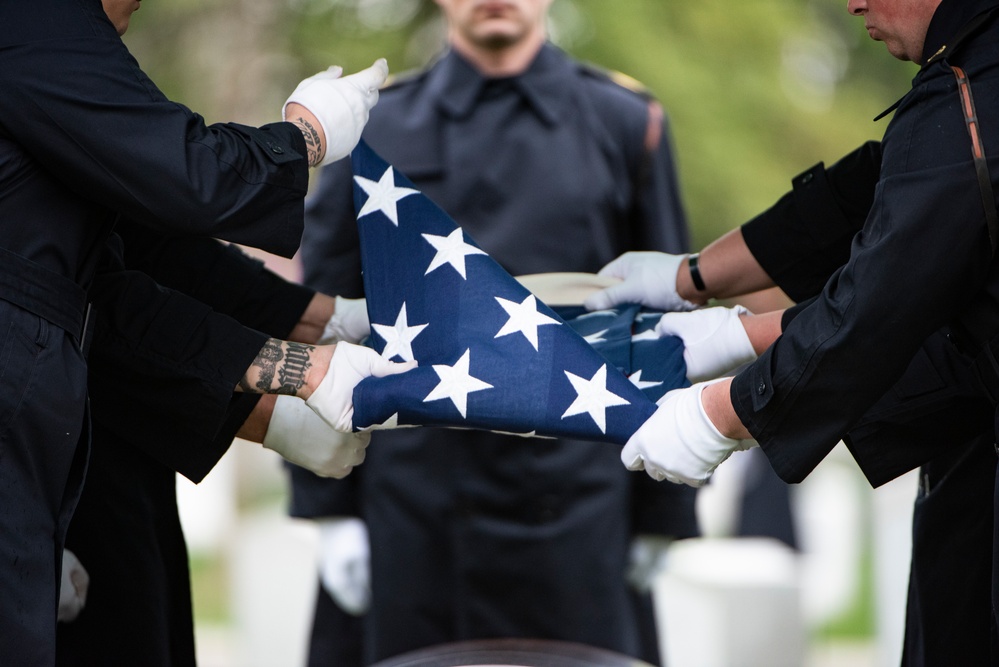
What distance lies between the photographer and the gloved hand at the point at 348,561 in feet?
13.7

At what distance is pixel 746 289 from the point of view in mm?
3109

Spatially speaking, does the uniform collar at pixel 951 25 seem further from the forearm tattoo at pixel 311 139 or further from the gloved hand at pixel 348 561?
the gloved hand at pixel 348 561

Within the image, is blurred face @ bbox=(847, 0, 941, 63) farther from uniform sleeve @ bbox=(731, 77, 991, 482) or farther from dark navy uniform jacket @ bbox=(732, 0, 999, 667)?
uniform sleeve @ bbox=(731, 77, 991, 482)

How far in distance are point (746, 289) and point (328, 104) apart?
105cm

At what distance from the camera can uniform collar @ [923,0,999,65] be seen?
2352 millimetres

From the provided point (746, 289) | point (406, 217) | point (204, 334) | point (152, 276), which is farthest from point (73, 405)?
point (746, 289)

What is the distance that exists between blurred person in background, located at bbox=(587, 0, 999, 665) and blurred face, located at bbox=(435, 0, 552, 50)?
4.13 ft

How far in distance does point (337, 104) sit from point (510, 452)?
1522 mm

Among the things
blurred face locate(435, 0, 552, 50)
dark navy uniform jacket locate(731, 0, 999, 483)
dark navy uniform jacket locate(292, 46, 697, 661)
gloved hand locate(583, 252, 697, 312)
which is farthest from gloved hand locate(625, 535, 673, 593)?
dark navy uniform jacket locate(731, 0, 999, 483)

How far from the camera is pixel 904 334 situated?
7.70 feet

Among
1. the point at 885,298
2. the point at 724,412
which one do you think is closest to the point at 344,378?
the point at 724,412

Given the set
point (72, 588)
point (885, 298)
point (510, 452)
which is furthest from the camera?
point (510, 452)

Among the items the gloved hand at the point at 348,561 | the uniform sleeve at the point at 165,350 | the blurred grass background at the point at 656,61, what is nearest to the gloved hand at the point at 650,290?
the uniform sleeve at the point at 165,350

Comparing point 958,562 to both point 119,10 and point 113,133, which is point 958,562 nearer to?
point 113,133
